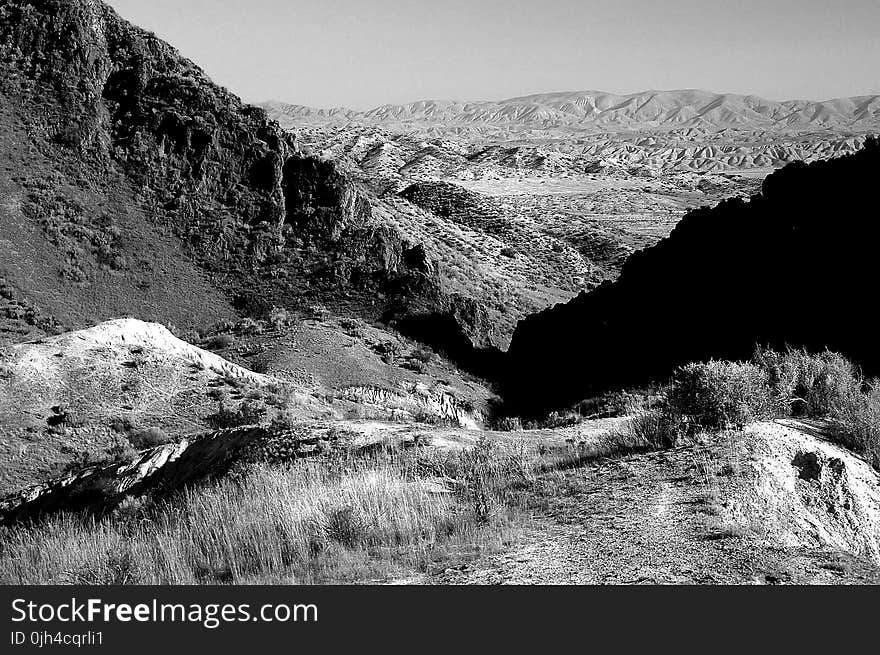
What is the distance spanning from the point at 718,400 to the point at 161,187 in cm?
3297

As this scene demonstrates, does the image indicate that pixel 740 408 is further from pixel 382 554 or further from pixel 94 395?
pixel 94 395

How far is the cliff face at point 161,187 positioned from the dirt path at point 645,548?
2748 cm

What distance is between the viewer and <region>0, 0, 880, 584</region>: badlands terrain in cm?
651

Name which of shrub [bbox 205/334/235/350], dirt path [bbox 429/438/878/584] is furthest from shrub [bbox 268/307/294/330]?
dirt path [bbox 429/438/878/584]

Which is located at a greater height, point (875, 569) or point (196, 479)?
point (875, 569)

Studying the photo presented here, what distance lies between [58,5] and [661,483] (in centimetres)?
4119

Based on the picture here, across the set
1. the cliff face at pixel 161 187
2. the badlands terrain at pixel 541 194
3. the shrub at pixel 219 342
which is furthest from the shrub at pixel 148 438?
the badlands terrain at pixel 541 194

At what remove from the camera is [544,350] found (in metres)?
31.9

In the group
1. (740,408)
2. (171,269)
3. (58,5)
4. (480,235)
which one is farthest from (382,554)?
(480,235)

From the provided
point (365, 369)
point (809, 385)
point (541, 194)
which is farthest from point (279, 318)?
point (541, 194)

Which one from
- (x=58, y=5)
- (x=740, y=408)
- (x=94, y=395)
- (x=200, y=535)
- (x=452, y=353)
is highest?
(x=58, y=5)

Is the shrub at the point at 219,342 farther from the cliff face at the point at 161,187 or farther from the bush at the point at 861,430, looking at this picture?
the bush at the point at 861,430

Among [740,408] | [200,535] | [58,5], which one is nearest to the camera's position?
[200,535]

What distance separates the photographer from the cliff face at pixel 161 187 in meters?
32.5
